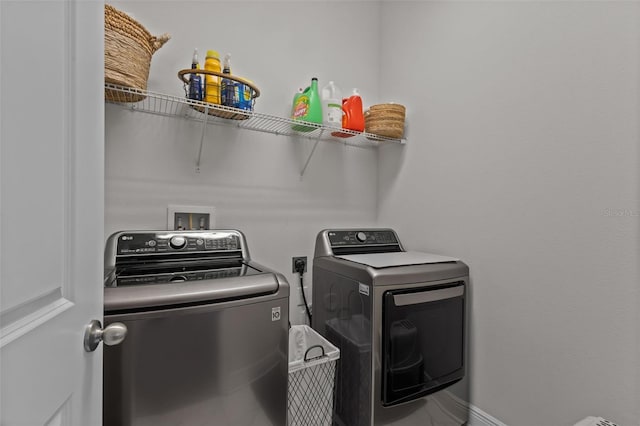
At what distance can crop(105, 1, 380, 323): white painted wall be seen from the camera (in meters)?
1.48

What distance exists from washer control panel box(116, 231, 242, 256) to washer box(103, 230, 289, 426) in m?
0.12

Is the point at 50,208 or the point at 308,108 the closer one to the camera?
the point at 50,208

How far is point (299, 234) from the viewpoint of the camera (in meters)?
1.91

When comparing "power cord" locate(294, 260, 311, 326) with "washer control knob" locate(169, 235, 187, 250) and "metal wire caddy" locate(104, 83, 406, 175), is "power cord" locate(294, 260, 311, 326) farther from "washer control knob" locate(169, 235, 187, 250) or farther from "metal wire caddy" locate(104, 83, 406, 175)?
"washer control knob" locate(169, 235, 187, 250)

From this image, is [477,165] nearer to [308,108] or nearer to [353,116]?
[353,116]

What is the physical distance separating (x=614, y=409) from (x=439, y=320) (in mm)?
641

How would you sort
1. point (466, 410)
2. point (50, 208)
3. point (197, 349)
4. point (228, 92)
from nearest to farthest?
point (50, 208) < point (197, 349) < point (228, 92) < point (466, 410)

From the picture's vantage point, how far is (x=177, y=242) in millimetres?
1332

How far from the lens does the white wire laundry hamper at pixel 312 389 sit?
1.25 metres

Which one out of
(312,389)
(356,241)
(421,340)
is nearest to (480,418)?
(421,340)

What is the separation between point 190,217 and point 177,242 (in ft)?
0.89

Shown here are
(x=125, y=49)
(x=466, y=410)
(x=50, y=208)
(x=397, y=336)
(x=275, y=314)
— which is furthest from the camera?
(x=466, y=410)

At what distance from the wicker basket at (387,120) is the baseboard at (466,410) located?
4.75ft

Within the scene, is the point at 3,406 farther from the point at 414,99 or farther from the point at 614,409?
the point at 414,99
